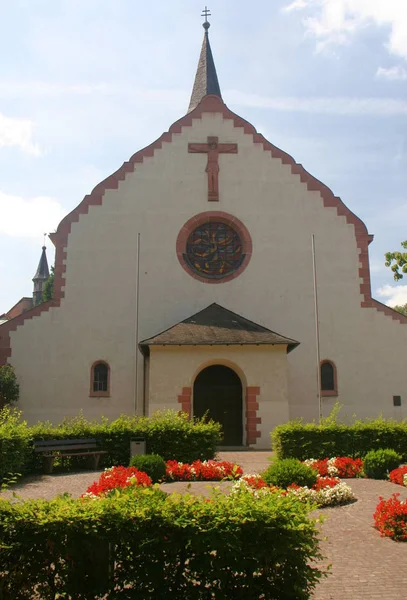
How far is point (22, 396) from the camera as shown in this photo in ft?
78.4

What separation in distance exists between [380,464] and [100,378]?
13.1 m

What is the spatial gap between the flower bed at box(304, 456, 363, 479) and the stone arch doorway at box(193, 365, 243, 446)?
26.1 ft

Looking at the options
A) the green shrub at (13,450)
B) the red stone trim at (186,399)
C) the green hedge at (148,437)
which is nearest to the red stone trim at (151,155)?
the red stone trim at (186,399)

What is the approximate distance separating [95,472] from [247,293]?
11.6 metres

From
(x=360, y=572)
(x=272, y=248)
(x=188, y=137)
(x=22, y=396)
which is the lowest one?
(x=360, y=572)

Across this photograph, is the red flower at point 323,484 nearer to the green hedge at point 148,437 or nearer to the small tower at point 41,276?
the green hedge at point 148,437

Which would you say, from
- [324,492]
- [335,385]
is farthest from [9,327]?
[324,492]

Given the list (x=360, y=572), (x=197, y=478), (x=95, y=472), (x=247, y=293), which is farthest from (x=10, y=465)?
(x=247, y=293)

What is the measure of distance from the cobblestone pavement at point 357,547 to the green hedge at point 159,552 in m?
0.69

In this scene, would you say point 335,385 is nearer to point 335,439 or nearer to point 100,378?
point 335,439

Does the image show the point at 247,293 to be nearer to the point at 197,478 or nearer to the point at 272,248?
the point at 272,248

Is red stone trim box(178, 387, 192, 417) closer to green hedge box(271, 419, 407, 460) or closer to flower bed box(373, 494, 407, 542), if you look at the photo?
green hedge box(271, 419, 407, 460)

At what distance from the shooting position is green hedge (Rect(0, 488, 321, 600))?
5.39 metres

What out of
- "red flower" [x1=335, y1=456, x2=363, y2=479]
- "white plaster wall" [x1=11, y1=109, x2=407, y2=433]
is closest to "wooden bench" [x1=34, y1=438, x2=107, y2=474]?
"red flower" [x1=335, y1=456, x2=363, y2=479]
